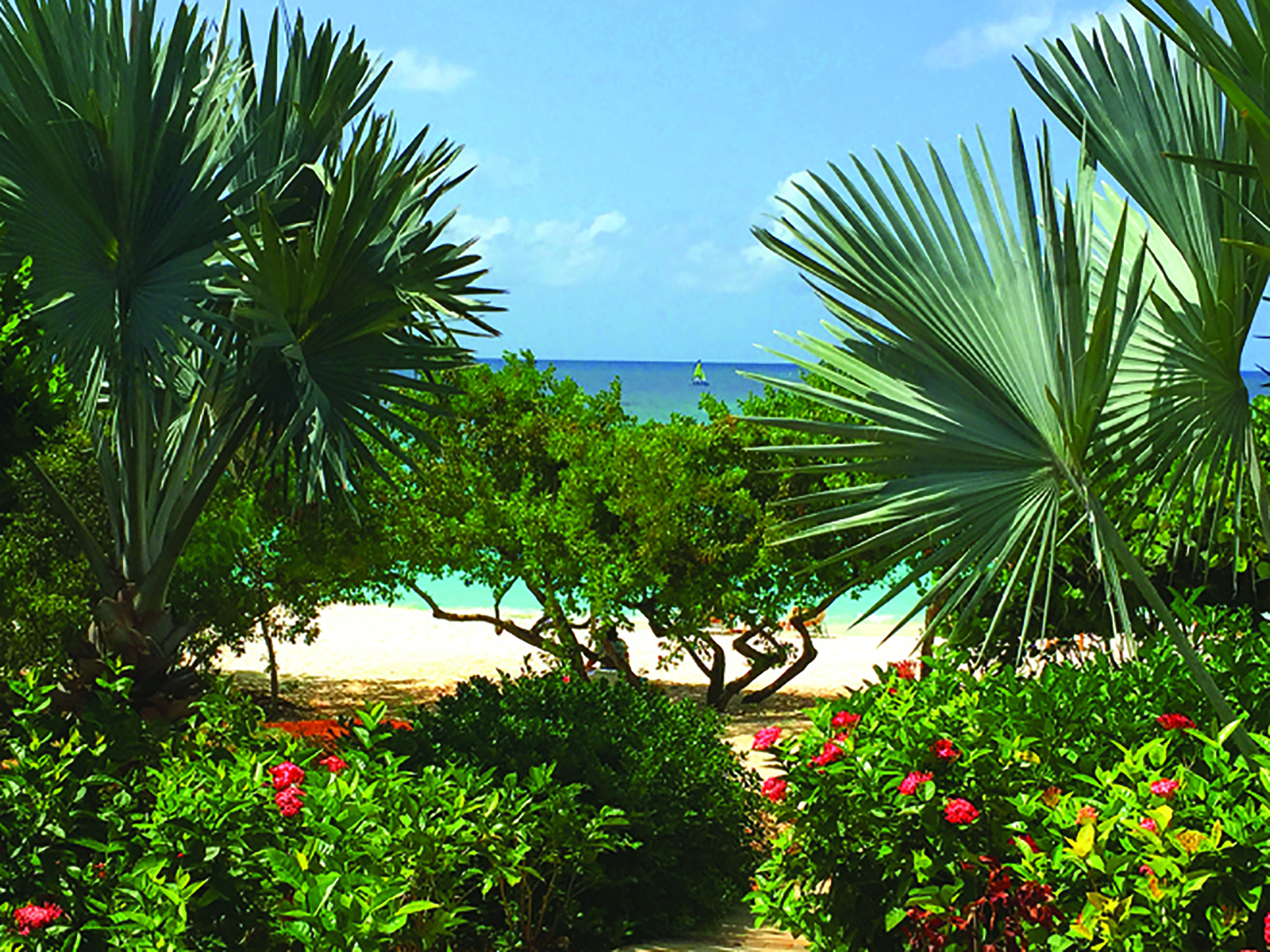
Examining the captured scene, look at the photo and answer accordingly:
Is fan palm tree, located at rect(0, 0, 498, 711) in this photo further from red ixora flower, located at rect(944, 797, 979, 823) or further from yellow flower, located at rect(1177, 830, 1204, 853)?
yellow flower, located at rect(1177, 830, 1204, 853)

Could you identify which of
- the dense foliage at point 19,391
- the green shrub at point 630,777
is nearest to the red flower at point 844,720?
the green shrub at point 630,777

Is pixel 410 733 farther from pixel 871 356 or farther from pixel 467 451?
pixel 467 451

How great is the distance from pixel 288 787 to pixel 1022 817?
2304 millimetres

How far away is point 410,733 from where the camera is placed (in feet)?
16.2

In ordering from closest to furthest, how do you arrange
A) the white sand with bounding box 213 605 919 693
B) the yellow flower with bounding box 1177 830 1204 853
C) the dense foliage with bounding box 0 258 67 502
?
1. the yellow flower with bounding box 1177 830 1204 853
2. the dense foliage with bounding box 0 258 67 502
3. the white sand with bounding box 213 605 919 693

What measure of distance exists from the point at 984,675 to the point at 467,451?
10.4 metres

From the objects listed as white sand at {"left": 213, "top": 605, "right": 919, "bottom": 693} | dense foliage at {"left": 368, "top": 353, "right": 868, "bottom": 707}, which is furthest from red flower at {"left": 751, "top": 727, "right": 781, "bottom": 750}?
white sand at {"left": 213, "top": 605, "right": 919, "bottom": 693}

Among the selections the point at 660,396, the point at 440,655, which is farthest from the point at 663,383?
the point at 440,655

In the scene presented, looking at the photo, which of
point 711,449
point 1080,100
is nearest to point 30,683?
point 1080,100

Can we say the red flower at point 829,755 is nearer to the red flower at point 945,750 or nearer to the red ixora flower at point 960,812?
the red flower at point 945,750

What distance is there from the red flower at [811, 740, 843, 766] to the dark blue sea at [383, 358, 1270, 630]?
2131mm

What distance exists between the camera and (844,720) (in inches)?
168

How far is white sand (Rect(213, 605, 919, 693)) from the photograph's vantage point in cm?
1983

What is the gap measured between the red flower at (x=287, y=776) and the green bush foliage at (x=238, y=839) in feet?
0.03
